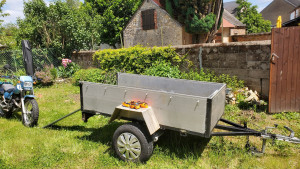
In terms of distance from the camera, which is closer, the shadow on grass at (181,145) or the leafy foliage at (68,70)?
the shadow on grass at (181,145)

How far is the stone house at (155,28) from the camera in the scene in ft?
53.7

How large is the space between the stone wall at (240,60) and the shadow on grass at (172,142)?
3.17 meters

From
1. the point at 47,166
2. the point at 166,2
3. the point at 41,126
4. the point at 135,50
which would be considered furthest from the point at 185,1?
the point at 47,166

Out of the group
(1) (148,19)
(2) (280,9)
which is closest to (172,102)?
(1) (148,19)

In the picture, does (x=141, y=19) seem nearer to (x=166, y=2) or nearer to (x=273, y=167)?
(x=166, y=2)

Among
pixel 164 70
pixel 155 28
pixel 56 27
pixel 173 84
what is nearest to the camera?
pixel 173 84

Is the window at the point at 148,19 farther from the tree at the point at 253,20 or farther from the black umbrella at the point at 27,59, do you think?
A: the tree at the point at 253,20

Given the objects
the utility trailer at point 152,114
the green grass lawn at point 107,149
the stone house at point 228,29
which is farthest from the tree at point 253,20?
the utility trailer at point 152,114

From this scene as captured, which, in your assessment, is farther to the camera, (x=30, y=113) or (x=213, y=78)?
(x=213, y=78)

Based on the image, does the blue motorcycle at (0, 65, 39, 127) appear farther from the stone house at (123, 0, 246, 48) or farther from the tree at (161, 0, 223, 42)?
the tree at (161, 0, 223, 42)

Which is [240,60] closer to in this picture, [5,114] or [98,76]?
[98,76]

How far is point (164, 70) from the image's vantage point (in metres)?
7.42

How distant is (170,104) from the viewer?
305 centimetres

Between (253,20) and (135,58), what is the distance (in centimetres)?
2969
